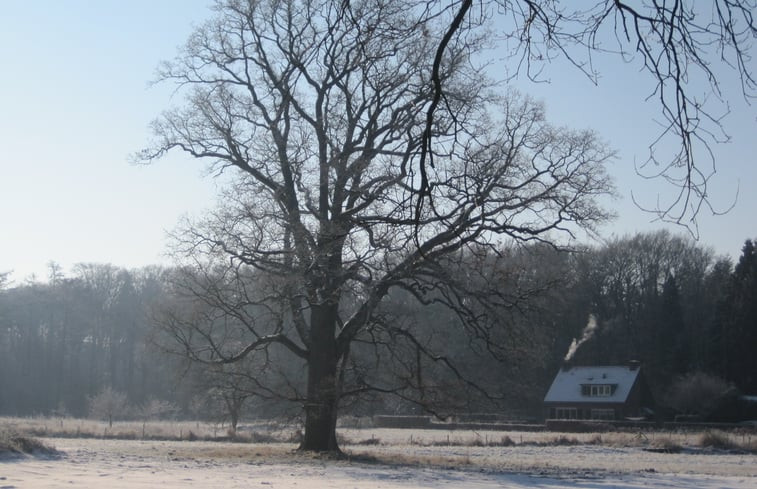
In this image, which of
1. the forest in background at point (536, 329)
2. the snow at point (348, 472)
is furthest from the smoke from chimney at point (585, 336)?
the snow at point (348, 472)

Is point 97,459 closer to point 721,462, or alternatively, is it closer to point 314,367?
point 314,367

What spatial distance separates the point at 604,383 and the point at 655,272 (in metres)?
11.9

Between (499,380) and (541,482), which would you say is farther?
(499,380)

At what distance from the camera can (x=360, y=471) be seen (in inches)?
850

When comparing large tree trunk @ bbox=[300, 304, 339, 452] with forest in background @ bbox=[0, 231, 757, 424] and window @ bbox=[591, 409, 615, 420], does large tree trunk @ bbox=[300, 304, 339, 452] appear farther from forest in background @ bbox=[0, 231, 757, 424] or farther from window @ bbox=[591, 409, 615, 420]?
window @ bbox=[591, 409, 615, 420]

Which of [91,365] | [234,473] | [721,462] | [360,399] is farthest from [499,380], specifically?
[91,365]

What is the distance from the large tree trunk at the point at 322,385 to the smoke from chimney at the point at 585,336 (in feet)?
146

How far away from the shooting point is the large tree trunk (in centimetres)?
2622

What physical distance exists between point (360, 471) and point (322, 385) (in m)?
4.71

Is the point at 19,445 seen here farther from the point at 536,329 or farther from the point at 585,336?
the point at 585,336

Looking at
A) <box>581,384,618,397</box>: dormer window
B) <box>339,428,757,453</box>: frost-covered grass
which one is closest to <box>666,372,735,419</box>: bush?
<box>581,384,618,397</box>: dormer window

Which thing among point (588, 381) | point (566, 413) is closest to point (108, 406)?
point (566, 413)

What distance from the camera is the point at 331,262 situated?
24125 millimetres

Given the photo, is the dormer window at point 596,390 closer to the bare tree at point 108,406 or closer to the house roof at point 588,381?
the house roof at point 588,381
